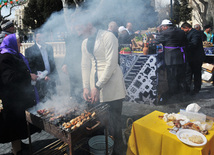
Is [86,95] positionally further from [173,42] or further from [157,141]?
[173,42]

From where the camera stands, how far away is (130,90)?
17.1ft

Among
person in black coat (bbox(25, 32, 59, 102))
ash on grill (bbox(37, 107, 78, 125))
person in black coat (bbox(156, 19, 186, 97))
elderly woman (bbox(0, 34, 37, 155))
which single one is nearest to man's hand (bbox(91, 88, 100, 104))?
ash on grill (bbox(37, 107, 78, 125))

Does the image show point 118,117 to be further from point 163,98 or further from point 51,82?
point 163,98

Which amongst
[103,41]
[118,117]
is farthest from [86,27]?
[118,117]

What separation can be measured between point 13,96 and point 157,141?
233 centimetres

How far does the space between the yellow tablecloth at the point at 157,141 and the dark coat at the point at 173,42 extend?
9.58 ft

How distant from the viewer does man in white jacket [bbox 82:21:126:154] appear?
2.43 m

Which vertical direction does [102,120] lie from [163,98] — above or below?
above

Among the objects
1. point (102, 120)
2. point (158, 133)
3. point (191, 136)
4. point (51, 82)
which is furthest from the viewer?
point (51, 82)

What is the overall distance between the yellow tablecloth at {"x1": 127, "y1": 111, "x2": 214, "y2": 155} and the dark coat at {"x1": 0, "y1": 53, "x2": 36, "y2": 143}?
1884mm

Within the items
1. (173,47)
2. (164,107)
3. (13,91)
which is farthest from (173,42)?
(13,91)

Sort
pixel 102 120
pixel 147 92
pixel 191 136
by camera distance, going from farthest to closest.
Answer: pixel 147 92 → pixel 102 120 → pixel 191 136

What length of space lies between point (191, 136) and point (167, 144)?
0.29 m

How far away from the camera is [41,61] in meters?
4.00
